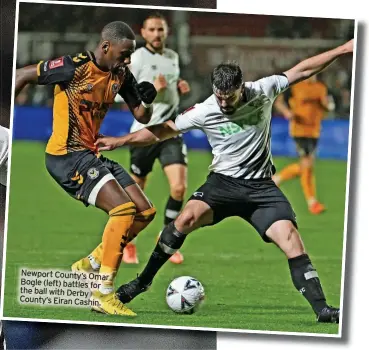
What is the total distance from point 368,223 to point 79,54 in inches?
84.7

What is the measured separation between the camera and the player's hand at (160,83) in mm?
7809

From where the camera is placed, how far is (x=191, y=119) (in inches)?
300

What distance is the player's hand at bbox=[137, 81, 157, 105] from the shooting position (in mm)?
7680

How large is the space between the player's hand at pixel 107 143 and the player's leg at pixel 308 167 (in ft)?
4.04

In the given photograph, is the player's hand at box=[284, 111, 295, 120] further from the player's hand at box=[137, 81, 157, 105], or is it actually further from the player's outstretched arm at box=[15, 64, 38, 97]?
the player's outstretched arm at box=[15, 64, 38, 97]

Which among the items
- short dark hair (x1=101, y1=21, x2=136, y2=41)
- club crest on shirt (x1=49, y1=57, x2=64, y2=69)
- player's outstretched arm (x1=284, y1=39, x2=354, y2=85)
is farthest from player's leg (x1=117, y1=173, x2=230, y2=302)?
club crest on shirt (x1=49, y1=57, x2=64, y2=69)

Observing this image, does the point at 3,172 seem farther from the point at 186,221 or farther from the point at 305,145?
the point at 305,145

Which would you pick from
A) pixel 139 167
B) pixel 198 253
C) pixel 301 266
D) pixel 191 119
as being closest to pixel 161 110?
pixel 191 119

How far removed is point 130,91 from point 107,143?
0.38 meters

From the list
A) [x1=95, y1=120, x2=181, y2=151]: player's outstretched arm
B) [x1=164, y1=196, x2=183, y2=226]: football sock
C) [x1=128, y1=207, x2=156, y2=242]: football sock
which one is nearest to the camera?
[x1=95, y1=120, x2=181, y2=151]: player's outstretched arm

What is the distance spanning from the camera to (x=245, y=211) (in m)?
7.62

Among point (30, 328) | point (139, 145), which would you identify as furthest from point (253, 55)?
point (30, 328)

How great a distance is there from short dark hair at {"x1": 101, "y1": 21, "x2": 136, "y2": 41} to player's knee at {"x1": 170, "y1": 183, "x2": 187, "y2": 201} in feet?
3.42

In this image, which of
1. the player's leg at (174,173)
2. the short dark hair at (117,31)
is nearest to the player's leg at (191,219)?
the player's leg at (174,173)
